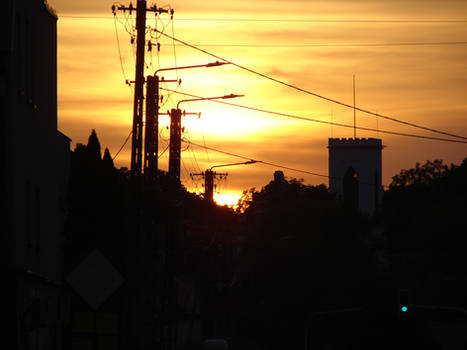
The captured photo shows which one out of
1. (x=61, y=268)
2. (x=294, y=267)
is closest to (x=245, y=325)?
(x=294, y=267)

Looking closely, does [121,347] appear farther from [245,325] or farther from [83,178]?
[245,325]

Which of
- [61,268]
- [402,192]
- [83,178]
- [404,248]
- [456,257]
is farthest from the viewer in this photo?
[402,192]

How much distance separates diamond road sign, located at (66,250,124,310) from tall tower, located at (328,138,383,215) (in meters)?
135

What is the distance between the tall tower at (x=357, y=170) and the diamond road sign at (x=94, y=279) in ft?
444

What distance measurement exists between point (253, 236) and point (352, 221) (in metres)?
9.11

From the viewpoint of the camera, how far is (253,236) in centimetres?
7150

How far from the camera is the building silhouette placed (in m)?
21.3

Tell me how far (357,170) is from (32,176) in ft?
418

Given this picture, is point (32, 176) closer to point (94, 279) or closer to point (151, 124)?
point (151, 124)

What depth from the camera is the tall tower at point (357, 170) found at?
15200 centimetres

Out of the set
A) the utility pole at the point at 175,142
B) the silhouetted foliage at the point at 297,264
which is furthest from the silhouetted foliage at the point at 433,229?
the utility pole at the point at 175,142

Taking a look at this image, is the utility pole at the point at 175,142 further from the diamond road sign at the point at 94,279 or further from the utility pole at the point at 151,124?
the diamond road sign at the point at 94,279

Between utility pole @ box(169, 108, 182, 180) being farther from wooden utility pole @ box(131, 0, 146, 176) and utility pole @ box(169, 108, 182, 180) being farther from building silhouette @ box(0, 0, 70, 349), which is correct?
wooden utility pole @ box(131, 0, 146, 176)

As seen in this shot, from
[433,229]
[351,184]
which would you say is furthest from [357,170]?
[433,229]
